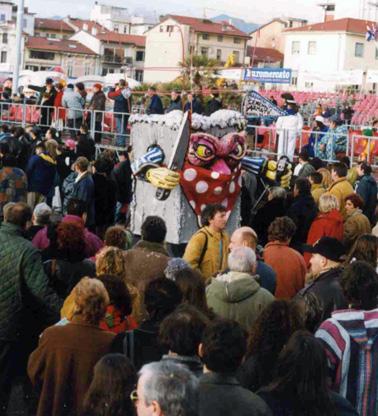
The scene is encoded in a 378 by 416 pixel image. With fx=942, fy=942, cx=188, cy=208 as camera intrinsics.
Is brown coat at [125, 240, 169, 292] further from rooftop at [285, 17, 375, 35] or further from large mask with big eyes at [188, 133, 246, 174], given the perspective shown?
rooftop at [285, 17, 375, 35]

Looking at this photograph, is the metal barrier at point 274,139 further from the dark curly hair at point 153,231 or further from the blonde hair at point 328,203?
the dark curly hair at point 153,231

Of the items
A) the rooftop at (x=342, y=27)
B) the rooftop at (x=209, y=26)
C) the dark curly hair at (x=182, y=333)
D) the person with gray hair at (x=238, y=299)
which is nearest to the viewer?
the dark curly hair at (x=182, y=333)

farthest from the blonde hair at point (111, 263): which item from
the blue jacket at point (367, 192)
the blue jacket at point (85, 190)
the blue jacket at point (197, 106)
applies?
the blue jacket at point (197, 106)

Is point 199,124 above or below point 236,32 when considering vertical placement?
below

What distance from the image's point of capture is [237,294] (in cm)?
645

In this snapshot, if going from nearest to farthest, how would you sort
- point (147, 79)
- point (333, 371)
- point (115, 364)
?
point (115, 364)
point (333, 371)
point (147, 79)

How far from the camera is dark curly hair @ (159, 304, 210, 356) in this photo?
501 centimetres

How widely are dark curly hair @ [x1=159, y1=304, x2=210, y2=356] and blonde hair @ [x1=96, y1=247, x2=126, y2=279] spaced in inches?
68.2

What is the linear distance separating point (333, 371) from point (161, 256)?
2.48 meters

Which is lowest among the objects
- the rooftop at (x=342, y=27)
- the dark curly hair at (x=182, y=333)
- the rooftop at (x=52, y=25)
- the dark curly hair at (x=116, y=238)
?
the dark curly hair at (x=182, y=333)

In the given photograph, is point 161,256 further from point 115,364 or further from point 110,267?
point 115,364

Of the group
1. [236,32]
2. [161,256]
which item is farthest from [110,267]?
[236,32]

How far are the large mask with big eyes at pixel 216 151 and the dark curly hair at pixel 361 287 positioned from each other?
601cm

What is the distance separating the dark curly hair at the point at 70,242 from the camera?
7.20 m
